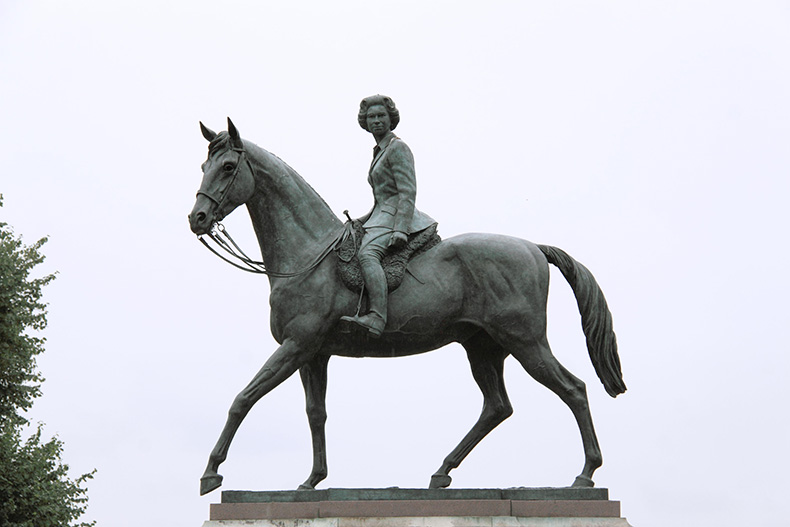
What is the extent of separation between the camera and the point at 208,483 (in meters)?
10.6

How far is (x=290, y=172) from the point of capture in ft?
37.1

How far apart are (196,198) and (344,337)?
1701 millimetres

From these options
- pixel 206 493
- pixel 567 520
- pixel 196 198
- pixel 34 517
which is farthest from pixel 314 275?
pixel 34 517

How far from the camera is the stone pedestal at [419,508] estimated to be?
1034cm

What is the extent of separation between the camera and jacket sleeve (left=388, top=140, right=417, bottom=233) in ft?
36.4

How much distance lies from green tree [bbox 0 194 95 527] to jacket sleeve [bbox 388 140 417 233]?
10138 mm

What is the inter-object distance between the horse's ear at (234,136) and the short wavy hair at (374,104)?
1170mm

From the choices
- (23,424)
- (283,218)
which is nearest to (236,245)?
Answer: (283,218)

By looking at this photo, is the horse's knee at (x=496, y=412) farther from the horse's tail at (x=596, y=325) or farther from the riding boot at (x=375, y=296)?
the riding boot at (x=375, y=296)

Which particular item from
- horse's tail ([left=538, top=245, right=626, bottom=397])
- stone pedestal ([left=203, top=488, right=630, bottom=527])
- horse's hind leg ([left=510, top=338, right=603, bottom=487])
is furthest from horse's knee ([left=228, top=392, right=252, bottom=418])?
horse's tail ([left=538, top=245, right=626, bottom=397])

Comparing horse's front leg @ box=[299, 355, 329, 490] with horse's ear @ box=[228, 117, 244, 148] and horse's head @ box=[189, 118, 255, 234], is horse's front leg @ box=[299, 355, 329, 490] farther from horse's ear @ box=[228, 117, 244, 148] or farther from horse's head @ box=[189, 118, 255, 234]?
horse's ear @ box=[228, 117, 244, 148]

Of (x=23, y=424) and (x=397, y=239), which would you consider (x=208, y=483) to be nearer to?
(x=397, y=239)

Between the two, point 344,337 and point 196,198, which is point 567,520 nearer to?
point 344,337

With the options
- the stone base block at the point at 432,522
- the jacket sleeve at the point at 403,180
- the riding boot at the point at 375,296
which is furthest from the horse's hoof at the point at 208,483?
the jacket sleeve at the point at 403,180
